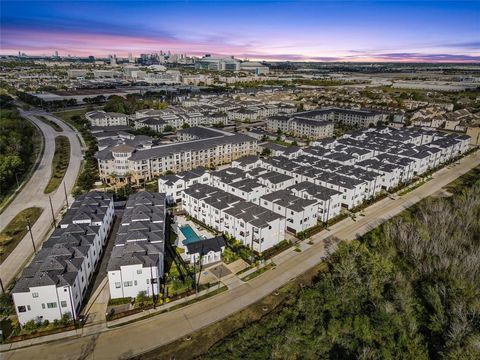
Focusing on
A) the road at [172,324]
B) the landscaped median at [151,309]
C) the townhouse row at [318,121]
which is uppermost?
the townhouse row at [318,121]

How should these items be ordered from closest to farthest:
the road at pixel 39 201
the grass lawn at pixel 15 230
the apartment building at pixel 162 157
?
1. the road at pixel 39 201
2. the grass lawn at pixel 15 230
3. the apartment building at pixel 162 157

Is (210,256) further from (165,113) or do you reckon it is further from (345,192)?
(165,113)

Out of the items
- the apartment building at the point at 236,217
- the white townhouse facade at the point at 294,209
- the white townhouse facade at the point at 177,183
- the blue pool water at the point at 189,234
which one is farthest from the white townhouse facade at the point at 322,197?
the blue pool water at the point at 189,234

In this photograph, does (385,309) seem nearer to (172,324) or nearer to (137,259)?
(172,324)

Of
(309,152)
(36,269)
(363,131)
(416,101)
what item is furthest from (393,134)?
(36,269)

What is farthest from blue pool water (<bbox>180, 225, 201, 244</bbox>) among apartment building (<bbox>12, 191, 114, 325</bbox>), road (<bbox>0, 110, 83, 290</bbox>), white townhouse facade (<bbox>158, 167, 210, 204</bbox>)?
road (<bbox>0, 110, 83, 290</bbox>)

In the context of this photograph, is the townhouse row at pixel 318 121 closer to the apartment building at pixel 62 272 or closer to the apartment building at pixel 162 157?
the apartment building at pixel 162 157
